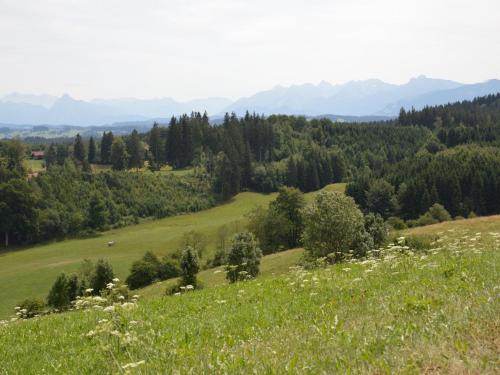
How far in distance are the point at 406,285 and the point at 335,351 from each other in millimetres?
5684

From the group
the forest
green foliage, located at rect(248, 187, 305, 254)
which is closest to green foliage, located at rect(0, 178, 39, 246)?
the forest

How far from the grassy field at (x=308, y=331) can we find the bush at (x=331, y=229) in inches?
1213

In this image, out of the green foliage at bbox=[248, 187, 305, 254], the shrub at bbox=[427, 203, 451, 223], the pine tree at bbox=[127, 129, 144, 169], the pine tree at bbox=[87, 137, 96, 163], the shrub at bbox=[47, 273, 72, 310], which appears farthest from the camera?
the pine tree at bbox=[87, 137, 96, 163]

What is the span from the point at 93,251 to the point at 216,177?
219ft

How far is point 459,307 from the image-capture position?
8.09 meters

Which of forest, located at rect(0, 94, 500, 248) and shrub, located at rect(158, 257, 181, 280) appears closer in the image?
shrub, located at rect(158, 257, 181, 280)

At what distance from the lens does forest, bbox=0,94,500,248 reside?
368ft

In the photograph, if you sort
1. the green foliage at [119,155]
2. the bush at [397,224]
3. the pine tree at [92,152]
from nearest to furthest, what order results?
the bush at [397,224] → the green foliage at [119,155] → the pine tree at [92,152]

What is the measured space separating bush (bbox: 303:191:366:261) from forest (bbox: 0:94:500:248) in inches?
1768

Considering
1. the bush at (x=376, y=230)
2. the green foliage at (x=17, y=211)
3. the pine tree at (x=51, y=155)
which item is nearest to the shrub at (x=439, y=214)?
the bush at (x=376, y=230)

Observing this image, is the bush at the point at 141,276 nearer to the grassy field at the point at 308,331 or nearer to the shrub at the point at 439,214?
the grassy field at the point at 308,331

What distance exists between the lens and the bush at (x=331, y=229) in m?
47.0

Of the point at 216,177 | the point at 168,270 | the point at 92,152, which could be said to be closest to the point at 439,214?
the point at 168,270

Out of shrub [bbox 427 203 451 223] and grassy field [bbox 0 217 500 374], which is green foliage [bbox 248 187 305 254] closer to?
shrub [bbox 427 203 451 223]
